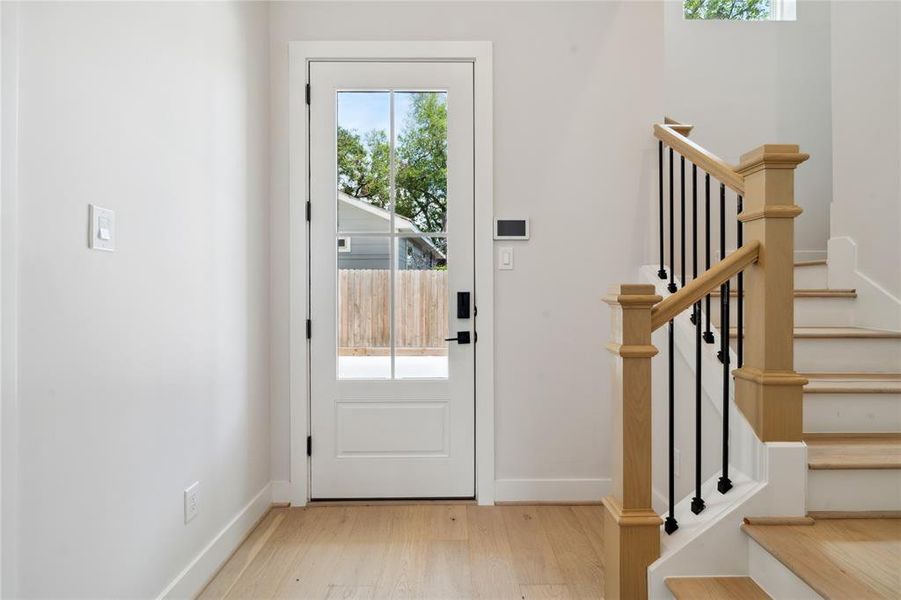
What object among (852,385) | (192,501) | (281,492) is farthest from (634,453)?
(281,492)

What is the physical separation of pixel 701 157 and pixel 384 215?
1.54 m

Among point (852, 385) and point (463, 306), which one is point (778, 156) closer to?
point (852, 385)

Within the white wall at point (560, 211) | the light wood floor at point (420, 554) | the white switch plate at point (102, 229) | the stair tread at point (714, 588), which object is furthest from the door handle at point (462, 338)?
the white switch plate at point (102, 229)

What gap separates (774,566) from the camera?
4.85ft

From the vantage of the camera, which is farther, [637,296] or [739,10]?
[739,10]

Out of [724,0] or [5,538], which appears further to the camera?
[724,0]

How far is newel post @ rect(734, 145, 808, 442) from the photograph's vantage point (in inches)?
64.9

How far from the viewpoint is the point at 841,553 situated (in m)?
1.44

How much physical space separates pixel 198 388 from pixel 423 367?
1157 millimetres

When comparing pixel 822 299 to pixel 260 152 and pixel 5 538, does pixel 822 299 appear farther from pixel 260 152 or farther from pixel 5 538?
pixel 5 538

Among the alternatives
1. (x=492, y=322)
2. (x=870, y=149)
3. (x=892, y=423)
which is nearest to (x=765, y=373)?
(x=892, y=423)

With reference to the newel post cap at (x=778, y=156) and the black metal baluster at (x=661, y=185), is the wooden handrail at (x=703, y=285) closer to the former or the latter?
the newel post cap at (x=778, y=156)

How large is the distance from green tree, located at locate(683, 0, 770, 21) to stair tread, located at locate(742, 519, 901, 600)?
3302 mm

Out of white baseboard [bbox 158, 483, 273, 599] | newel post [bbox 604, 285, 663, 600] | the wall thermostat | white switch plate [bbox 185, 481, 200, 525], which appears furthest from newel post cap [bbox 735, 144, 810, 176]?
white baseboard [bbox 158, 483, 273, 599]
